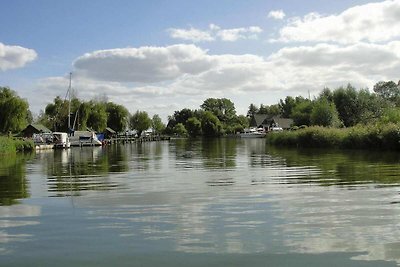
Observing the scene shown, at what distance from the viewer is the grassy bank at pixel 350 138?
39719 millimetres

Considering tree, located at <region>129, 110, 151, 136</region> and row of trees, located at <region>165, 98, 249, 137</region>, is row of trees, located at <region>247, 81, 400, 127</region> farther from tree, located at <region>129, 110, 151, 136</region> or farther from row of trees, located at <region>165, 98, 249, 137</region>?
row of trees, located at <region>165, 98, 249, 137</region>

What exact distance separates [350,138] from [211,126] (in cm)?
10330

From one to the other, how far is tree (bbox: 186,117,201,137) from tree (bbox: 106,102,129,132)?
4145cm

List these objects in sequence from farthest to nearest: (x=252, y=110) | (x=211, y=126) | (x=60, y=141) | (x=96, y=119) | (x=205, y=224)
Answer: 1. (x=252, y=110)
2. (x=211, y=126)
3. (x=96, y=119)
4. (x=60, y=141)
5. (x=205, y=224)

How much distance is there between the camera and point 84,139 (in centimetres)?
7725

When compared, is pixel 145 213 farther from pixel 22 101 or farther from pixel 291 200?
pixel 22 101

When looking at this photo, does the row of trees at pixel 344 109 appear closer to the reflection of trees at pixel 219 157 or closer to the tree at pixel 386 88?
the reflection of trees at pixel 219 157

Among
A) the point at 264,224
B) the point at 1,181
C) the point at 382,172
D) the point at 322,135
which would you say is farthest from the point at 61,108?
the point at 264,224

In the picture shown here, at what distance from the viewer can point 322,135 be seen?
52.8m

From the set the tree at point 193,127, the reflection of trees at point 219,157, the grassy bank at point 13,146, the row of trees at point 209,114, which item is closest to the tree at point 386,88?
the row of trees at point 209,114

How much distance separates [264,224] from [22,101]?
63752 millimetres

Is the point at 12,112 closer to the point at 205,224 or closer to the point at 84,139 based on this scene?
the point at 84,139

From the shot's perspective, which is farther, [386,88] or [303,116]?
[386,88]

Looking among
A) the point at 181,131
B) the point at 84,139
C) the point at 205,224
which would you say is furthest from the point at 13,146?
the point at 181,131
